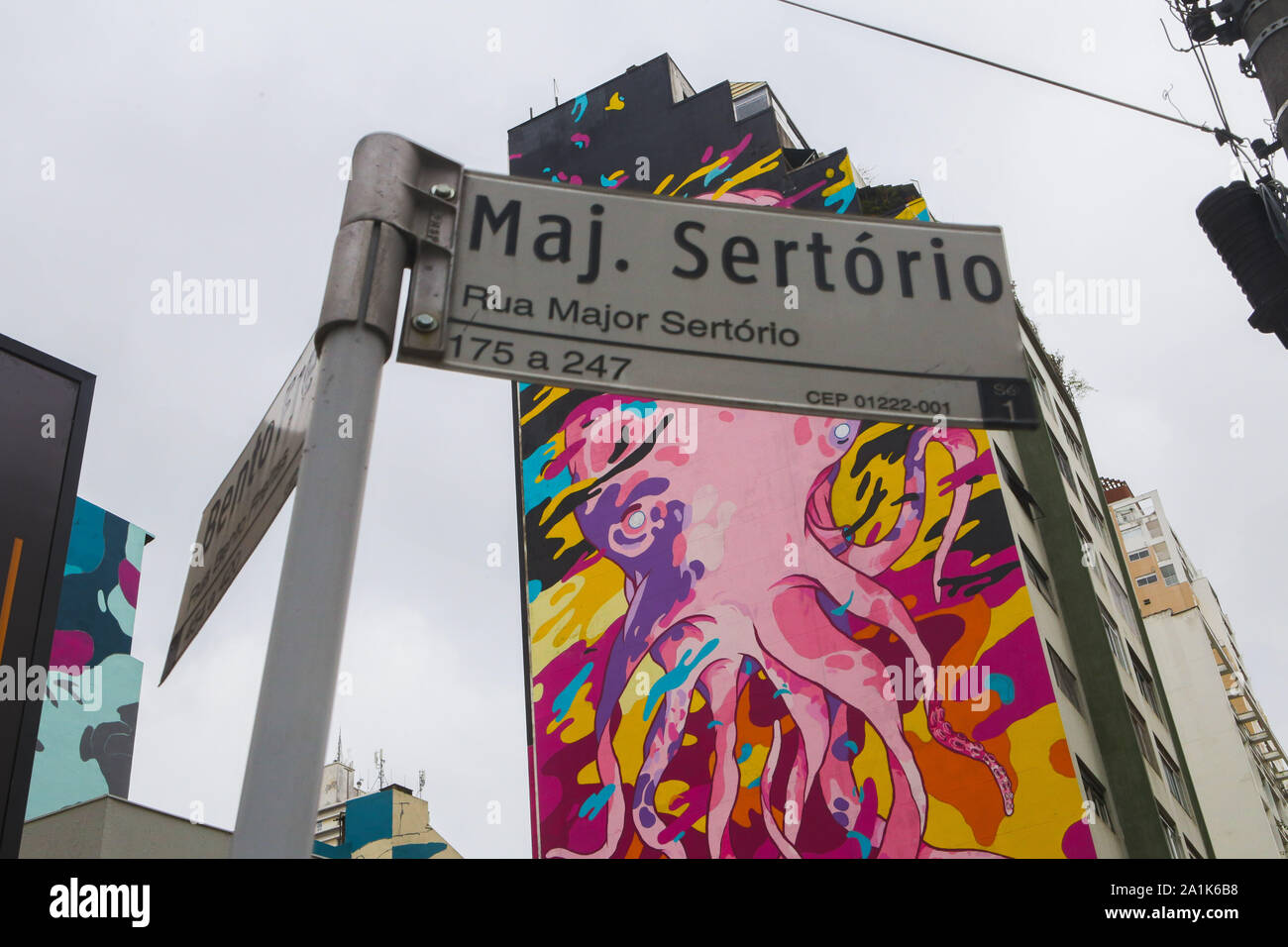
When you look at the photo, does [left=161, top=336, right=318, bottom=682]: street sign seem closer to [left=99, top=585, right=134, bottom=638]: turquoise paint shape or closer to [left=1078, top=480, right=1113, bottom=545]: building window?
[left=1078, top=480, right=1113, bottom=545]: building window

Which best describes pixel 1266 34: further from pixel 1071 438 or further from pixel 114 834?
pixel 1071 438

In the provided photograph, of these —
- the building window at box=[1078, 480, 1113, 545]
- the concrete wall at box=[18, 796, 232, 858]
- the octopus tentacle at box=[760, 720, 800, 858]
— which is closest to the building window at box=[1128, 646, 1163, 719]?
the building window at box=[1078, 480, 1113, 545]

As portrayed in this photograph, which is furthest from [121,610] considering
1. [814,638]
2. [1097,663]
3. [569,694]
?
[1097,663]

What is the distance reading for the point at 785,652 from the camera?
64.2 ft

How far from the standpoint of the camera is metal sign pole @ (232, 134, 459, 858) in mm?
2086

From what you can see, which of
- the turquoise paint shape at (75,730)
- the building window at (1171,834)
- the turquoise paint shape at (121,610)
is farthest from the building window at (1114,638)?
the turquoise paint shape at (121,610)

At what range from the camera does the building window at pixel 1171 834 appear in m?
19.0

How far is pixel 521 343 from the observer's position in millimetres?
2727

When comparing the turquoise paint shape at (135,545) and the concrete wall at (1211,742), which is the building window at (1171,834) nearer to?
the concrete wall at (1211,742)

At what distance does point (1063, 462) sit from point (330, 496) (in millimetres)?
26205

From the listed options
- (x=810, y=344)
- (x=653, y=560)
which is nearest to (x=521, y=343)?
(x=810, y=344)

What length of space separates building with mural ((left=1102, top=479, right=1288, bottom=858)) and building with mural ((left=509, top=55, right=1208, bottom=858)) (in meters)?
16.3
